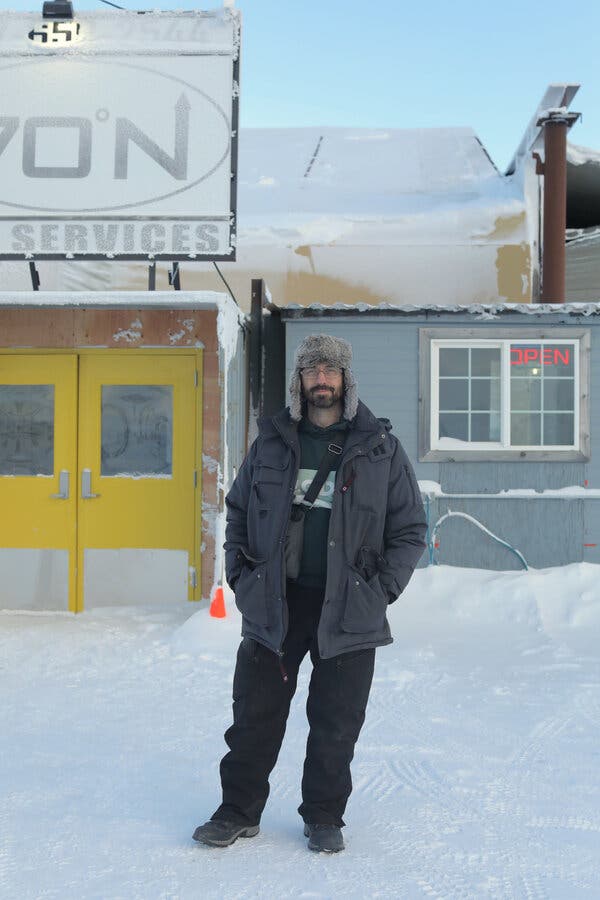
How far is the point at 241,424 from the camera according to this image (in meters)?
7.82

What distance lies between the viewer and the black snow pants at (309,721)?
2980 millimetres

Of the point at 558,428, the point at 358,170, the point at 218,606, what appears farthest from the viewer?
the point at 358,170

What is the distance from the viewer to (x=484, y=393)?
8336mm

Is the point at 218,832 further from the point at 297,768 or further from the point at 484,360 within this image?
the point at 484,360

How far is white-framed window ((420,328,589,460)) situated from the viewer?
8219 millimetres

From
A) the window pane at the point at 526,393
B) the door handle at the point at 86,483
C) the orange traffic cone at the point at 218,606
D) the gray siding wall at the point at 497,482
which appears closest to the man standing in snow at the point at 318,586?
the orange traffic cone at the point at 218,606

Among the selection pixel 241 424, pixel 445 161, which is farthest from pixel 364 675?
pixel 445 161

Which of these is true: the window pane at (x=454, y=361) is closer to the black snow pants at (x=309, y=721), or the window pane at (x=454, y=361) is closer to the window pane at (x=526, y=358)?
the window pane at (x=526, y=358)

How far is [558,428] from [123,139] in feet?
16.0

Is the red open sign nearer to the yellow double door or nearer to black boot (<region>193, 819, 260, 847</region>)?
the yellow double door

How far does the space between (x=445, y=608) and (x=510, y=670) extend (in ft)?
5.62

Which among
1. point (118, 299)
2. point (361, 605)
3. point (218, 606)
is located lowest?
point (218, 606)

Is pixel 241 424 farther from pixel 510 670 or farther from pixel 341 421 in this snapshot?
pixel 341 421

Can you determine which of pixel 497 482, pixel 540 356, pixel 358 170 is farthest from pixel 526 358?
pixel 358 170
